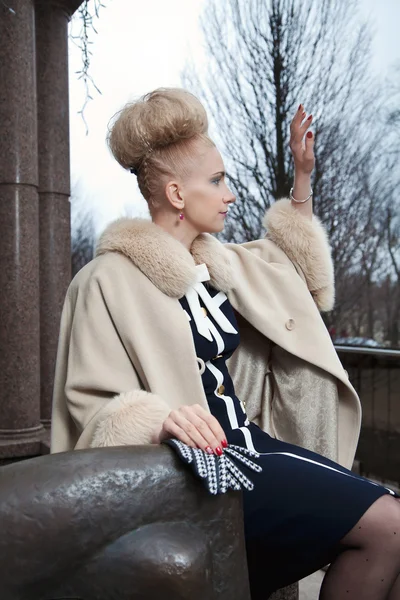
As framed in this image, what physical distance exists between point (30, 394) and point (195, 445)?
9.45 feet

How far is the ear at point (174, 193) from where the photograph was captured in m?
1.86

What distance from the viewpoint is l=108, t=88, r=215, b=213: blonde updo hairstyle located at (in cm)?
182

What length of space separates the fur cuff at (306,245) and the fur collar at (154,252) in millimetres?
320

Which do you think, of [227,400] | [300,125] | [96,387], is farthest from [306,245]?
[96,387]

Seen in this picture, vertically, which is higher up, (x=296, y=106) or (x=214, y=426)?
(x=296, y=106)

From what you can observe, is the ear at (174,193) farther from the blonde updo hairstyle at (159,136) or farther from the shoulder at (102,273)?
the shoulder at (102,273)

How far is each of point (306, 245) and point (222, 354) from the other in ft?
1.52

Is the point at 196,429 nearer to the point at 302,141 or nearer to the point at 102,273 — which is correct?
the point at 102,273

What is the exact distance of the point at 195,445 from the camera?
52.2 inches

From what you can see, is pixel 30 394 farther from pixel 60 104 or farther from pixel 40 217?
pixel 60 104

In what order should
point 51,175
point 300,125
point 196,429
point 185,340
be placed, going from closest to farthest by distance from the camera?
point 196,429 → point 185,340 → point 300,125 → point 51,175

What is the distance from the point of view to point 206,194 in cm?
187

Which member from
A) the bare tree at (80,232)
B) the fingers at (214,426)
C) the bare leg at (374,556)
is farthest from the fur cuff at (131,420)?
the bare tree at (80,232)

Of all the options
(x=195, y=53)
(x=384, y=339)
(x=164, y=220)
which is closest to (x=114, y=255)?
(x=164, y=220)
